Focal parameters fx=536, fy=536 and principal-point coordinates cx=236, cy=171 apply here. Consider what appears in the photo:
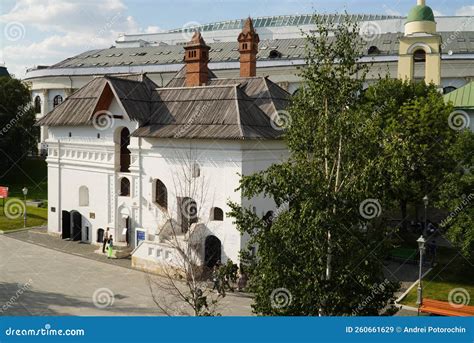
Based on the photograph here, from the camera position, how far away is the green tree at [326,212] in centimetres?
1206

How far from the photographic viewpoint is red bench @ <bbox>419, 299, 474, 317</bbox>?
19.6 metres

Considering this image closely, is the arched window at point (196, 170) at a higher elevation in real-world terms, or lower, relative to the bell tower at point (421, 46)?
lower

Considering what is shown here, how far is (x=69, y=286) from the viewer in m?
23.9

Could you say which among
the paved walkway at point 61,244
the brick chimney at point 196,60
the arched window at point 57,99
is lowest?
the paved walkway at point 61,244

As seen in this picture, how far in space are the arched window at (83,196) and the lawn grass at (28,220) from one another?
23.3 feet

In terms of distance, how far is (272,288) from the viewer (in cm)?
1250

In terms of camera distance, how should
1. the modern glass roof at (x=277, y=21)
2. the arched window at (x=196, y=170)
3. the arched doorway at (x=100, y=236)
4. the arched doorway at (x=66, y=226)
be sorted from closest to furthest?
1. the arched window at (x=196, y=170)
2. the arched doorway at (x=100, y=236)
3. the arched doorway at (x=66, y=226)
4. the modern glass roof at (x=277, y=21)

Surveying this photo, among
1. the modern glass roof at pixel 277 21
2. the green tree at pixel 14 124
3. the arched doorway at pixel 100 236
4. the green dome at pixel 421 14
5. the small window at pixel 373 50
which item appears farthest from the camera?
the modern glass roof at pixel 277 21

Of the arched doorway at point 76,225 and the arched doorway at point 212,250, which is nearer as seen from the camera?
the arched doorway at point 212,250

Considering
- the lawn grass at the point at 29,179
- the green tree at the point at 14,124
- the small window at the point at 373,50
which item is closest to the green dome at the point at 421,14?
the small window at the point at 373,50

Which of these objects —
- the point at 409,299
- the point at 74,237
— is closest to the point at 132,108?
the point at 74,237

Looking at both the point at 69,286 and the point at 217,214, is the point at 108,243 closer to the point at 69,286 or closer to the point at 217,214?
the point at 69,286

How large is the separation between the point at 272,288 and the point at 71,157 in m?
24.7

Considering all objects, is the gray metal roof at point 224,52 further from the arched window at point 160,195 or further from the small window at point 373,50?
the arched window at point 160,195
